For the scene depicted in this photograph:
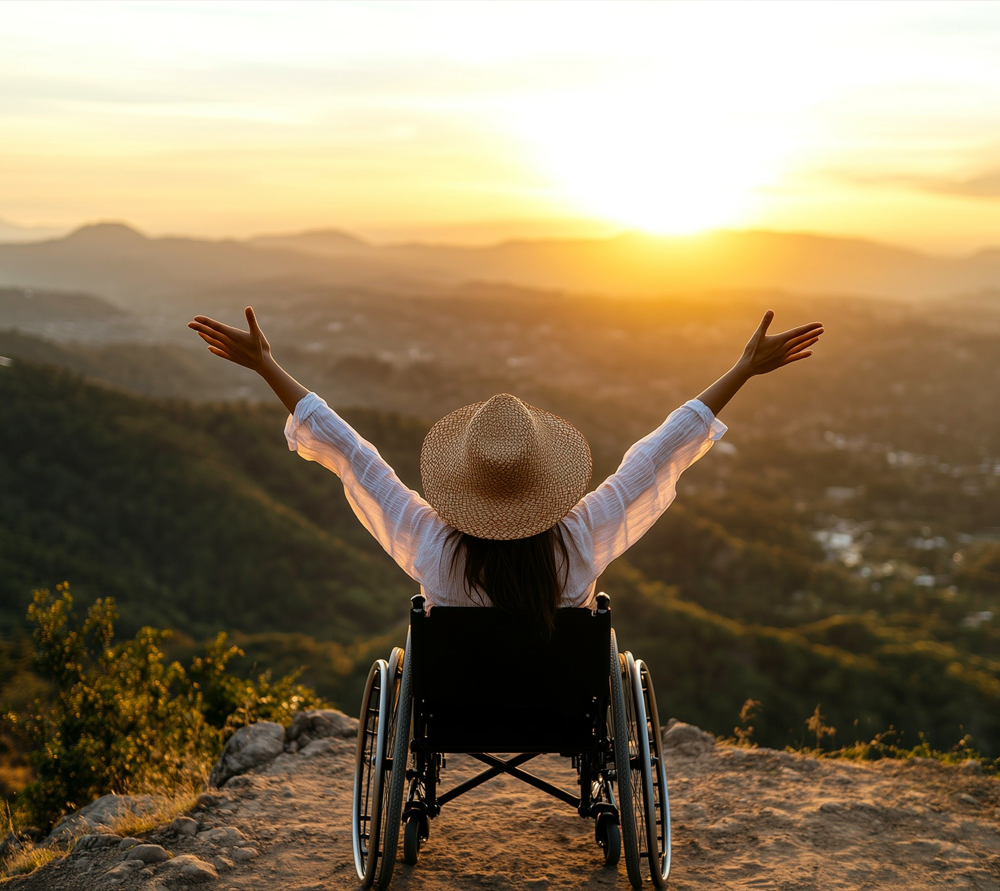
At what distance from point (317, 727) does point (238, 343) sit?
2716 mm

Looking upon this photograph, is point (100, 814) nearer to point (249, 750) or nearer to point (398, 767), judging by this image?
point (249, 750)

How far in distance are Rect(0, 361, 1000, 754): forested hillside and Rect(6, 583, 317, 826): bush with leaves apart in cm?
1232

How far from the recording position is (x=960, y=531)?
2894 inches

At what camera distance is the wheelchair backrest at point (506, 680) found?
7.16 feet

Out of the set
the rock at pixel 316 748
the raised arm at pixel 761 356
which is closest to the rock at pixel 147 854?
the rock at pixel 316 748

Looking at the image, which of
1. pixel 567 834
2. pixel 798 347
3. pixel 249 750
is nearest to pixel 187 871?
pixel 249 750

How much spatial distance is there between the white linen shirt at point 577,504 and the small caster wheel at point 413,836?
0.83 meters

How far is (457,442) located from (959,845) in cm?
270

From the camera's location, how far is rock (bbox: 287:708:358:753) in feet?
13.9

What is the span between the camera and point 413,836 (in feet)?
8.62

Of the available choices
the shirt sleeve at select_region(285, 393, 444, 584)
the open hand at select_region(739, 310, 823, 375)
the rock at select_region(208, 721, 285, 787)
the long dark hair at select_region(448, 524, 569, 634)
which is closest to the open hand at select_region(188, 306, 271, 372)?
the shirt sleeve at select_region(285, 393, 444, 584)

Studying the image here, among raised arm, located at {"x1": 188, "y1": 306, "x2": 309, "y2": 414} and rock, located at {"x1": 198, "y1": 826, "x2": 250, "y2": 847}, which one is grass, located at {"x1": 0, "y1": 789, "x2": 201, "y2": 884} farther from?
raised arm, located at {"x1": 188, "y1": 306, "x2": 309, "y2": 414}

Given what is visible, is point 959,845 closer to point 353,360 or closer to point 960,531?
point 960,531

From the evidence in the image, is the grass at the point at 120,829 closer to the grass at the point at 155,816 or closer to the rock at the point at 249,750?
the grass at the point at 155,816
